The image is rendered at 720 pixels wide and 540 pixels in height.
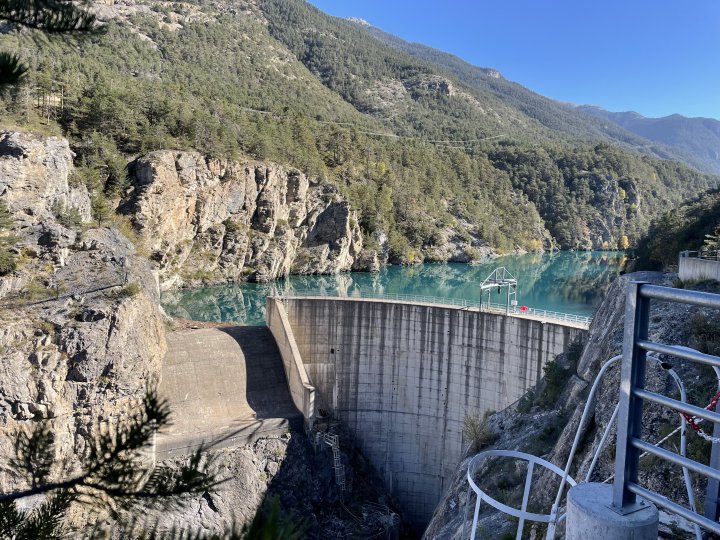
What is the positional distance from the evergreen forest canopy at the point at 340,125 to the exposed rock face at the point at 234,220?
84.6 inches

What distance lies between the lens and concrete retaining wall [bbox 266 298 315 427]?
797 inches

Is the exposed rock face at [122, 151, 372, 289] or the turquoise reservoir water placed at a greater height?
the exposed rock face at [122, 151, 372, 289]

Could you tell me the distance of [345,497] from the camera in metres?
20.3

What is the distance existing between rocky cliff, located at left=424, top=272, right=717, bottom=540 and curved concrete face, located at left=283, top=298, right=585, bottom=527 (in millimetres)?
4689

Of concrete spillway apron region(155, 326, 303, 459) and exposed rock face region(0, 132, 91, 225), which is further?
exposed rock face region(0, 132, 91, 225)

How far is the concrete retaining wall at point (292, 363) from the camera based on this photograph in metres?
20.2

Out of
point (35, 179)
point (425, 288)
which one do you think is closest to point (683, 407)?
point (35, 179)

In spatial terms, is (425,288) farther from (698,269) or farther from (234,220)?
(698,269)

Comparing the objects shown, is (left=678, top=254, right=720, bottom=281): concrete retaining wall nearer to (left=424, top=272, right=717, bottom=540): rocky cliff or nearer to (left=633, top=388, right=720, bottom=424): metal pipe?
(left=424, top=272, right=717, bottom=540): rocky cliff

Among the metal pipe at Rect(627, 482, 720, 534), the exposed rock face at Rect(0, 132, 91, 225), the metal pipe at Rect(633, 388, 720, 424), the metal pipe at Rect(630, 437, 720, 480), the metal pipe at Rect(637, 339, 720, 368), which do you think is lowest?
the metal pipe at Rect(627, 482, 720, 534)

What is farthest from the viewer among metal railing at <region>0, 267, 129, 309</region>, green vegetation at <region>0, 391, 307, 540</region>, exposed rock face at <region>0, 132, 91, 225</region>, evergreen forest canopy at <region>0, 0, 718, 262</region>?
evergreen forest canopy at <region>0, 0, 718, 262</region>

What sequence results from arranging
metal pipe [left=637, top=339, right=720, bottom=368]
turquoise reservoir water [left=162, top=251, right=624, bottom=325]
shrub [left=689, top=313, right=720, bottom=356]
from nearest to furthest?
metal pipe [left=637, top=339, right=720, bottom=368] < shrub [left=689, top=313, right=720, bottom=356] < turquoise reservoir water [left=162, top=251, right=624, bottom=325]

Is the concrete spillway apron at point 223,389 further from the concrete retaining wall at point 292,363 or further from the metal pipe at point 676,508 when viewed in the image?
the metal pipe at point 676,508

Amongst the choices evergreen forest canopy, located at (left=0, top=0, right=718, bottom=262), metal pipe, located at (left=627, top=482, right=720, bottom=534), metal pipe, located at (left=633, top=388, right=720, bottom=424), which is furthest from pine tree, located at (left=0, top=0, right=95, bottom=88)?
metal pipe, located at (left=627, top=482, right=720, bottom=534)
